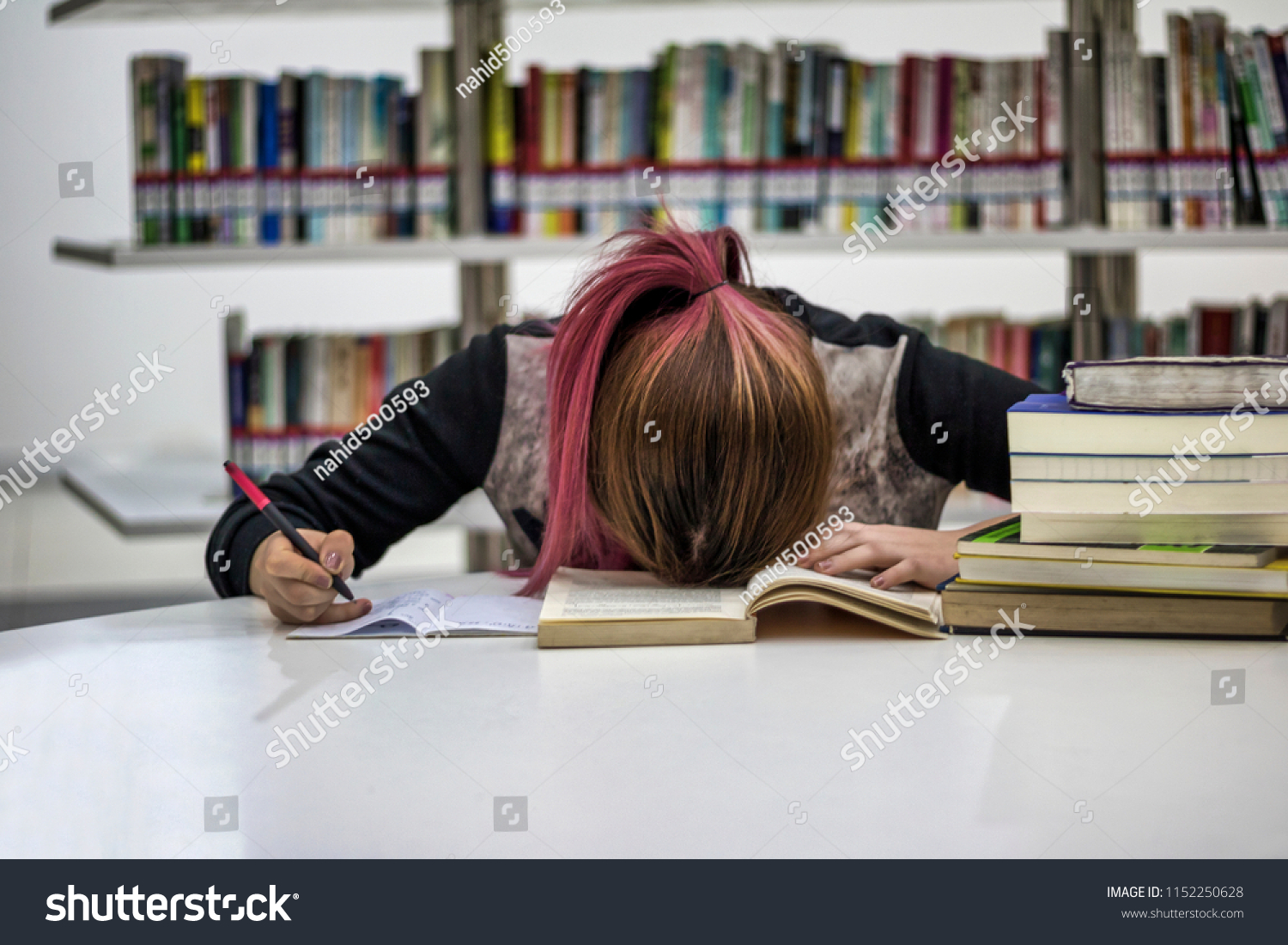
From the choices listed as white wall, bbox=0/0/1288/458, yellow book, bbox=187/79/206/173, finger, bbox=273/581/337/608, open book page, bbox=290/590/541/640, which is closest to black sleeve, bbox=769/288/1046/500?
open book page, bbox=290/590/541/640

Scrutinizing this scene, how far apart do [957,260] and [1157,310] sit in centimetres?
66

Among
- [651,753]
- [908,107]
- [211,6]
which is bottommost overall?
[651,753]

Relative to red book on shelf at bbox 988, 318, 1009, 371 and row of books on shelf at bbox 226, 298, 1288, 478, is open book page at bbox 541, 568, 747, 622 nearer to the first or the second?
row of books on shelf at bbox 226, 298, 1288, 478

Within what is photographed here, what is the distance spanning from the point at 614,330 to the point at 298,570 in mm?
337

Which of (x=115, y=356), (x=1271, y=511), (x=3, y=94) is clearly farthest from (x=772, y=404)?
(x=3, y=94)

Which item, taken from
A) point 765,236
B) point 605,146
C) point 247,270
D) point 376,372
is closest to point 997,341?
point 765,236

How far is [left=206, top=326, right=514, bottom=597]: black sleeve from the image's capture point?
3.79 feet

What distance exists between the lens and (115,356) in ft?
13.6

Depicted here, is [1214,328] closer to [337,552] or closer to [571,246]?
[571,246]

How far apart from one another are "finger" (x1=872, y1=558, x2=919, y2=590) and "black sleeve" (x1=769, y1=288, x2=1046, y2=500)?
0.25 metres

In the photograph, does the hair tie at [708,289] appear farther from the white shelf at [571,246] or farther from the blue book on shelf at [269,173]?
the blue book on shelf at [269,173]

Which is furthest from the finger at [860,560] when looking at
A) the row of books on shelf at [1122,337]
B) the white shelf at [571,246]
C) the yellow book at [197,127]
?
the yellow book at [197,127]

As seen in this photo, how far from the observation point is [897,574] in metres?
1.00

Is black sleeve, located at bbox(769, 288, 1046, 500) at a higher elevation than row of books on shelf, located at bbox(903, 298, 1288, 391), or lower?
lower
